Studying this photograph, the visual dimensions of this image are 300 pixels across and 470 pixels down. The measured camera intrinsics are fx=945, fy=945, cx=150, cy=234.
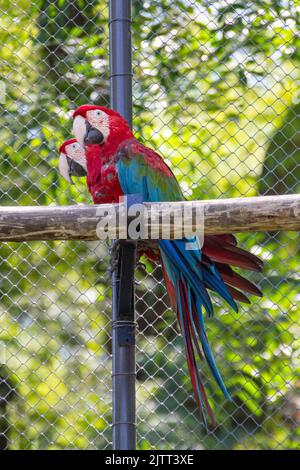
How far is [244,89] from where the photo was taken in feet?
7.55

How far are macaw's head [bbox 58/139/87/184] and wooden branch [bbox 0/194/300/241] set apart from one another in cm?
51

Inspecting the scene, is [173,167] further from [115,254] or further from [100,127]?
[115,254]

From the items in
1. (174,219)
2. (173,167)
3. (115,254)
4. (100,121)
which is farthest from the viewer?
(173,167)

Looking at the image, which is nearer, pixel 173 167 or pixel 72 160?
pixel 72 160

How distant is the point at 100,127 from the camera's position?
1.85m

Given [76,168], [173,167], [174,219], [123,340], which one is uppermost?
[173,167]

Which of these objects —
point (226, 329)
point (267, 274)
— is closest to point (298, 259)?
point (267, 274)

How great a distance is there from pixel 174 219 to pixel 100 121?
17.5 inches

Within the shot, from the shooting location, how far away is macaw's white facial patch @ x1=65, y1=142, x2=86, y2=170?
1.98 m

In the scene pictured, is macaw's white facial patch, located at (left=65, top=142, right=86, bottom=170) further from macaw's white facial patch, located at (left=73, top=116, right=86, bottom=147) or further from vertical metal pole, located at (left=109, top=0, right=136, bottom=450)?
vertical metal pole, located at (left=109, top=0, right=136, bottom=450)

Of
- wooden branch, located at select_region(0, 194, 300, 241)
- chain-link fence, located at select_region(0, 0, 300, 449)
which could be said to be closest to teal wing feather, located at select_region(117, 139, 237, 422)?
wooden branch, located at select_region(0, 194, 300, 241)

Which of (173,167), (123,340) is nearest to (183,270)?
(123,340)

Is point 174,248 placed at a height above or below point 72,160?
below

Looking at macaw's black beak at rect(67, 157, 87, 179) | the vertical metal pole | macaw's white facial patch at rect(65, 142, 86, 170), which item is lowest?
the vertical metal pole
